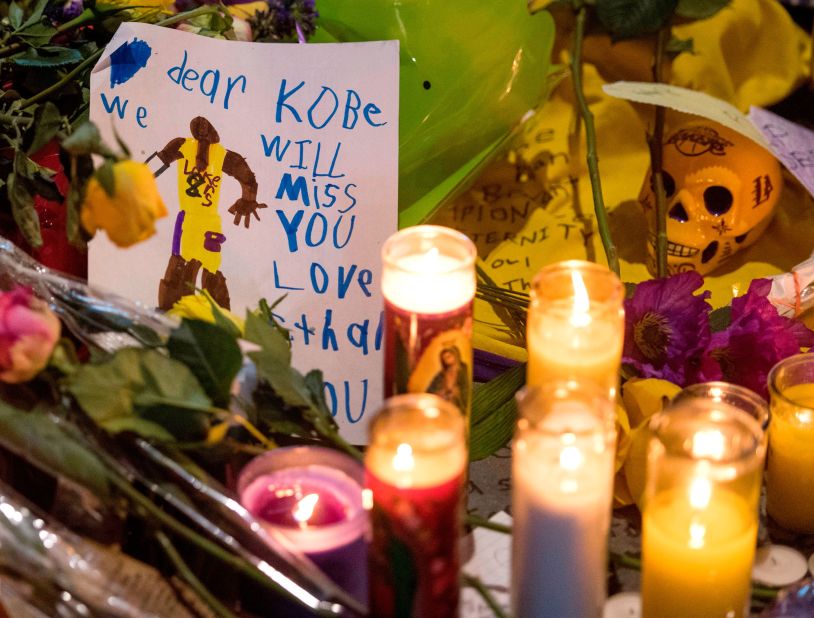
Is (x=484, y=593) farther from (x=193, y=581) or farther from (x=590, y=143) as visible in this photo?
(x=590, y=143)

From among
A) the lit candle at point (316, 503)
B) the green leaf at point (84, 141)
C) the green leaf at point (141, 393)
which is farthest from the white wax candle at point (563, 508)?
the green leaf at point (84, 141)

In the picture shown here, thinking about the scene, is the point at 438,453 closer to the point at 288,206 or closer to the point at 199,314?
the point at 199,314

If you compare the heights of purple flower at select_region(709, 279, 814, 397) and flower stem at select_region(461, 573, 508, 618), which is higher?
purple flower at select_region(709, 279, 814, 397)

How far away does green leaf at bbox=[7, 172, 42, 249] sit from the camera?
79 cm

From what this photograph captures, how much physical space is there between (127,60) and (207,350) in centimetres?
42

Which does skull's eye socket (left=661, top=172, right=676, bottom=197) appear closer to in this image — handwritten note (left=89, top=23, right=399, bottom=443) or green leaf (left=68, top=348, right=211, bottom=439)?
handwritten note (left=89, top=23, right=399, bottom=443)

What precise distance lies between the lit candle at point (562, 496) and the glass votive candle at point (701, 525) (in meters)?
0.04

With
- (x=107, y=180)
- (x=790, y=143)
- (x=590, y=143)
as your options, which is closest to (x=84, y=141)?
(x=107, y=180)

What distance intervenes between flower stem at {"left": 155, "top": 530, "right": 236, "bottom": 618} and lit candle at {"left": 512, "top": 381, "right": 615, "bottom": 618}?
0.19 meters

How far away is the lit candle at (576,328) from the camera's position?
0.68 m

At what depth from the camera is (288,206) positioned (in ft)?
3.08

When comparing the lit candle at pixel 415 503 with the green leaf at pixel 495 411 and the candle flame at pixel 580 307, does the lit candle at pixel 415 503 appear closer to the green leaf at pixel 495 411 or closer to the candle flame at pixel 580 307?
the candle flame at pixel 580 307

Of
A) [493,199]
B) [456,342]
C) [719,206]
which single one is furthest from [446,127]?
[456,342]

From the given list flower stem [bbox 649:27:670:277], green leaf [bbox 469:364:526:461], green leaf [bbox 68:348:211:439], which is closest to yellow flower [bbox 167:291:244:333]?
green leaf [bbox 68:348:211:439]
